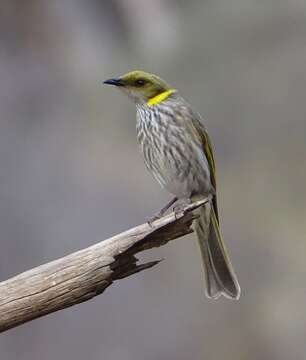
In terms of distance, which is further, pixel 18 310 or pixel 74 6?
pixel 74 6

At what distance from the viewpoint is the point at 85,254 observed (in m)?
3.43

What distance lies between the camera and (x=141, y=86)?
4.18 metres

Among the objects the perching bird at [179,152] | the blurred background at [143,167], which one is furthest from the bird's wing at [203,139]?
the blurred background at [143,167]

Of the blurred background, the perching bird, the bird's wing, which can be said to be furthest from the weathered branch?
the blurred background

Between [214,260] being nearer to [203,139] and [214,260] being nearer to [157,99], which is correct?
[203,139]

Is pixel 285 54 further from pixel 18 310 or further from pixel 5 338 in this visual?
pixel 18 310

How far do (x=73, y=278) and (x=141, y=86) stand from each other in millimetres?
1084

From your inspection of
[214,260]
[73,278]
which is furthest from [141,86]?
[73,278]

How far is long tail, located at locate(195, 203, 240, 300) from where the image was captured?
13.7 feet

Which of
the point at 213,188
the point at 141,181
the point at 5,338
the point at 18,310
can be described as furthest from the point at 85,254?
the point at 141,181

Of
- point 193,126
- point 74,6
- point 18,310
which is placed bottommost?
point 18,310

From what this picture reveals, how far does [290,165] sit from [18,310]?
4.16 meters

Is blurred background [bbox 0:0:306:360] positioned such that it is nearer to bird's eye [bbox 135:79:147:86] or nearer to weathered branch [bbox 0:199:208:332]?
bird's eye [bbox 135:79:147:86]

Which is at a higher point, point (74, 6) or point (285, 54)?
point (74, 6)
